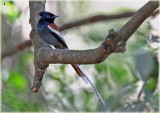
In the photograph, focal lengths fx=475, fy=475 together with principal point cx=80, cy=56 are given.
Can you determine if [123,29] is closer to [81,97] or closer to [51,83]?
[81,97]

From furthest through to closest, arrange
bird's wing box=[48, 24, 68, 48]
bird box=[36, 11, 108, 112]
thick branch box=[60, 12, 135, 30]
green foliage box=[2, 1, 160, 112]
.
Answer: thick branch box=[60, 12, 135, 30], green foliage box=[2, 1, 160, 112], bird's wing box=[48, 24, 68, 48], bird box=[36, 11, 108, 112]

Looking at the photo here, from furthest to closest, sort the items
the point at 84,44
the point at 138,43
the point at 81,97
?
1. the point at 84,44
2. the point at 81,97
3. the point at 138,43

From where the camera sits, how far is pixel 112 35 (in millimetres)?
1575

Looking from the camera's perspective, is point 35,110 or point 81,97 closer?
point 35,110

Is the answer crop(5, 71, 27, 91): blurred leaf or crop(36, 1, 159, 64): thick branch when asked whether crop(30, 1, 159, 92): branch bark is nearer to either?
crop(36, 1, 159, 64): thick branch

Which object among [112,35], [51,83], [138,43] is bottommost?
[51,83]

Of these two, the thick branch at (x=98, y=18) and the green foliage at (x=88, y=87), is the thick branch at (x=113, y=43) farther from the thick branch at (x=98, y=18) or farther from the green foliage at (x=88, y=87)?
the thick branch at (x=98, y=18)

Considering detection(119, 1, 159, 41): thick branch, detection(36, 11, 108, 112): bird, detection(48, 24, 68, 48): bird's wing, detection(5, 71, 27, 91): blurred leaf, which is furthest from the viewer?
detection(5, 71, 27, 91): blurred leaf

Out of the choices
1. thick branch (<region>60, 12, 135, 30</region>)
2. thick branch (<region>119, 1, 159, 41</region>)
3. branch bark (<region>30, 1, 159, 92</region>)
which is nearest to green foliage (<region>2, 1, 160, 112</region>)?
thick branch (<region>60, 12, 135, 30</region>)

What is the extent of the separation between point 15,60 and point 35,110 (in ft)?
4.08

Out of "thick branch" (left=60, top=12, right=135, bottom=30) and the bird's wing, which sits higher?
the bird's wing

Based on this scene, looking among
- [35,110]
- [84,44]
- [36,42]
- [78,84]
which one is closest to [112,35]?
[36,42]

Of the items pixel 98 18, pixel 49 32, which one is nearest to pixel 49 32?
pixel 49 32

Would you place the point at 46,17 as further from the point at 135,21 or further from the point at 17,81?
the point at 17,81
